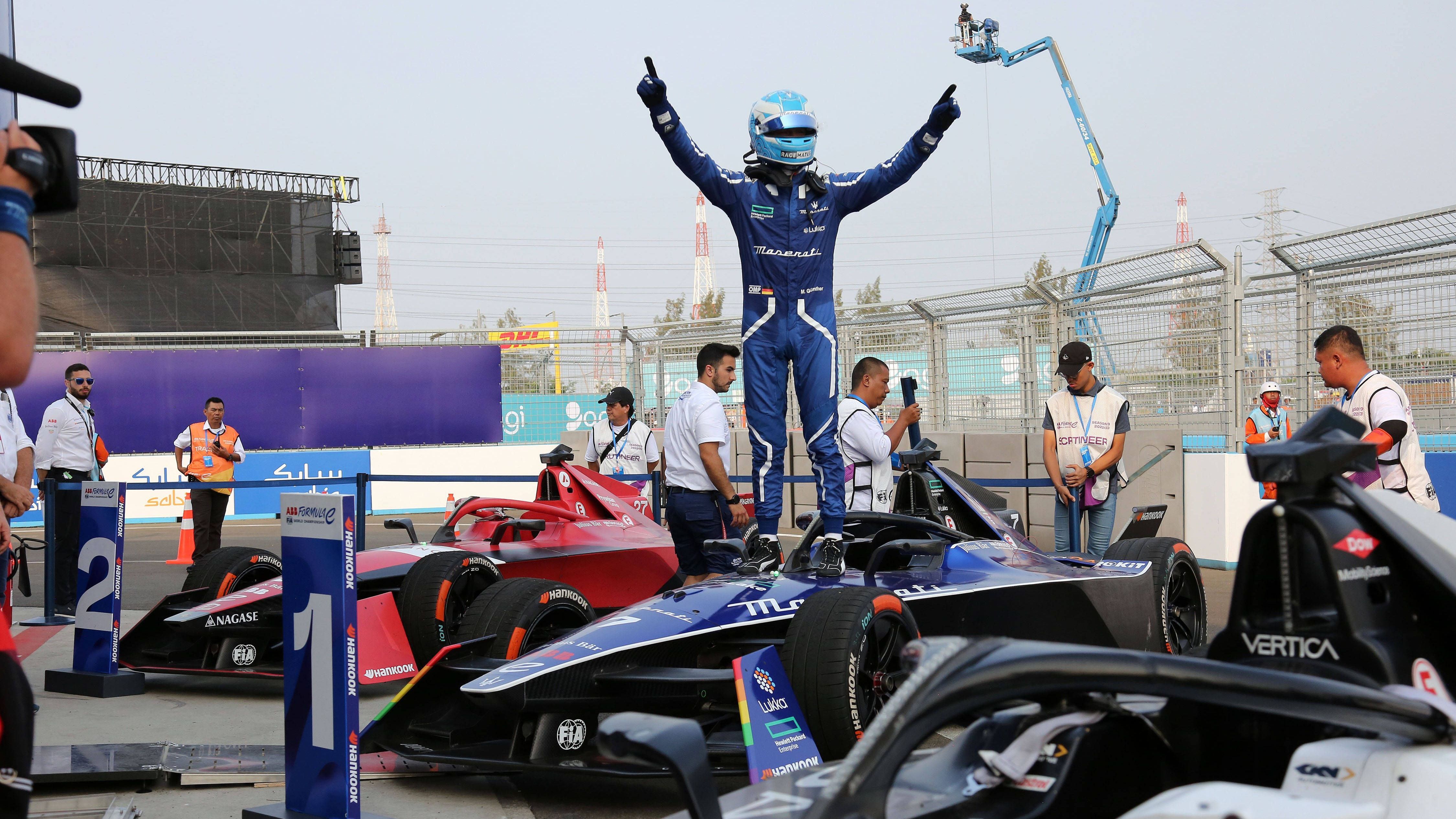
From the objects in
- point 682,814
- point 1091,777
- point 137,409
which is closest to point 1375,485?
point 1091,777

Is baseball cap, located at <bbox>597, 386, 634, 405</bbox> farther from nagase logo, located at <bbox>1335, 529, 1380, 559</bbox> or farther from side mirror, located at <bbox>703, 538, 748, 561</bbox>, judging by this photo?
nagase logo, located at <bbox>1335, 529, 1380, 559</bbox>

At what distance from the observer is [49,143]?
5.96 feet

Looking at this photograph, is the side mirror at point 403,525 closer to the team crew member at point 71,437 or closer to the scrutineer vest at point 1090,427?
the scrutineer vest at point 1090,427

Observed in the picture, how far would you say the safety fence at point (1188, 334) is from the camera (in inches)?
312

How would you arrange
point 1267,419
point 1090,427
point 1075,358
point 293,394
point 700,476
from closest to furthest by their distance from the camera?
point 700,476 < point 1075,358 < point 1090,427 < point 1267,419 < point 293,394

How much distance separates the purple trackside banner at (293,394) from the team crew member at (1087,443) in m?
12.5

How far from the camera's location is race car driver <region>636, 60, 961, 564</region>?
513 centimetres

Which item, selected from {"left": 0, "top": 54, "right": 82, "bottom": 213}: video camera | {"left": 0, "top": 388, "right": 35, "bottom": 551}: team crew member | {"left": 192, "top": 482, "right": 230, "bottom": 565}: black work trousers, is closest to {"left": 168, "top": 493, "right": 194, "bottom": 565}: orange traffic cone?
{"left": 192, "top": 482, "right": 230, "bottom": 565}: black work trousers

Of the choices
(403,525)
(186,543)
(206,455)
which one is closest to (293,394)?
(186,543)

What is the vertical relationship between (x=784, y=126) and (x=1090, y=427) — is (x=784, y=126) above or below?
above

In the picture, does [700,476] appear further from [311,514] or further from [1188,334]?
[1188,334]

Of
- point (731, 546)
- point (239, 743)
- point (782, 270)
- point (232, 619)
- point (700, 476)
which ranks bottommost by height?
point (239, 743)

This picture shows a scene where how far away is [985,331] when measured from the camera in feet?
37.6

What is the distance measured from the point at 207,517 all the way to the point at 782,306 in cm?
745
